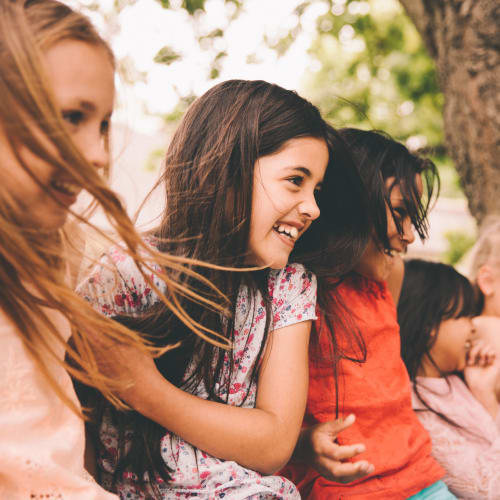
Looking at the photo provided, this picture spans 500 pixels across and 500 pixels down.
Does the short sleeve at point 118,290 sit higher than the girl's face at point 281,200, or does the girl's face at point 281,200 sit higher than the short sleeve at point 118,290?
the girl's face at point 281,200

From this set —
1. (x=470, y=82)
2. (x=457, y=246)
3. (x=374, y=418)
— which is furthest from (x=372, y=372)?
(x=457, y=246)

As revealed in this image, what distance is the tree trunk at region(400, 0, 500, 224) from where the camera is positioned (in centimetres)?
258

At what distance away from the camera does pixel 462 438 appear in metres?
2.21

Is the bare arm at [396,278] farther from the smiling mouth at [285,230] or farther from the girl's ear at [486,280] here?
the smiling mouth at [285,230]

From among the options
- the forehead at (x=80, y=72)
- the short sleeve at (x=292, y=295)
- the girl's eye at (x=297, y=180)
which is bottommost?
the short sleeve at (x=292, y=295)

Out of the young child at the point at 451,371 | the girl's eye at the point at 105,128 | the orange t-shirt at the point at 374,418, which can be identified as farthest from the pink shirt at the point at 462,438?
the girl's eye at the point at 105,128

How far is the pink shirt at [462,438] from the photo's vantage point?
6.82 feet

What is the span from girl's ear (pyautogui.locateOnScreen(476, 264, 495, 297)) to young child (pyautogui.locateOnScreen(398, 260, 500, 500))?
115 millimetres

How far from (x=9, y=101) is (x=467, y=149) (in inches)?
101

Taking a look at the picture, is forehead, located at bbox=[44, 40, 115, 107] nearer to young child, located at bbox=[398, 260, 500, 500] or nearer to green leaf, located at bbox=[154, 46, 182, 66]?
young child, located at bbox=[398, 260, 500, 500]

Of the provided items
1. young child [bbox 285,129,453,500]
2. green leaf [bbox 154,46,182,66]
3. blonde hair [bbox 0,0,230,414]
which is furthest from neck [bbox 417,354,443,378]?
green leaf [bbox 154,46,182,66]

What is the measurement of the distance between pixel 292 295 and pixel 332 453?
47 centimetres

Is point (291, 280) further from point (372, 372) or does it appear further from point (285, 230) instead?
point (372, 372)

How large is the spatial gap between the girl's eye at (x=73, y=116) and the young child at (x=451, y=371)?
1785mm
